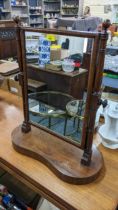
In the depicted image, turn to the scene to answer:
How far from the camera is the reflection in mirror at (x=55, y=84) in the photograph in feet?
2.31

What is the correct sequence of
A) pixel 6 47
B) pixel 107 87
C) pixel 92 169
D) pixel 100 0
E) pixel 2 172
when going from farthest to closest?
pixel 100 0 → pixel 6 47 → pixel 2 172 → pixel 107 87 → pixel 92 169

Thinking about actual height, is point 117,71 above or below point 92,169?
above

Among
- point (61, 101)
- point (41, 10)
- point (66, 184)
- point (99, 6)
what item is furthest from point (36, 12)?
point (66, 184)

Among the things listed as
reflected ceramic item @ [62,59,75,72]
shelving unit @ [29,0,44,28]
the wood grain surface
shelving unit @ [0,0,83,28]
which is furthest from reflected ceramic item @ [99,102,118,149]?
shelving unit @ [29,0,44,28]

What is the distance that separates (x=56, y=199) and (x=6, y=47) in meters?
1.16

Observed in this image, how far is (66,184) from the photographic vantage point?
0.53m

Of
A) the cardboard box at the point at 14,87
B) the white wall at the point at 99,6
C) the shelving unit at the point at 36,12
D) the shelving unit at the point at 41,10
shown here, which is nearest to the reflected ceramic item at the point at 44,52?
the cardboard box at the point at 14,87

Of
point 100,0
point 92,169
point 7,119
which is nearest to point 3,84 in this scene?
point 7,119

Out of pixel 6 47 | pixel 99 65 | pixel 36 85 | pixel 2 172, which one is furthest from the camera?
pixel 6 47

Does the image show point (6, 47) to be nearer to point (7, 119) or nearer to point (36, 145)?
point (7, 119)

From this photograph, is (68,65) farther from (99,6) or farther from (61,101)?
(99,6)

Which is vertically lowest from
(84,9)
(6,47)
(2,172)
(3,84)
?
(2,172)

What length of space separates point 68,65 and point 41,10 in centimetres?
513

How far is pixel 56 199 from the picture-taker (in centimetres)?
51
